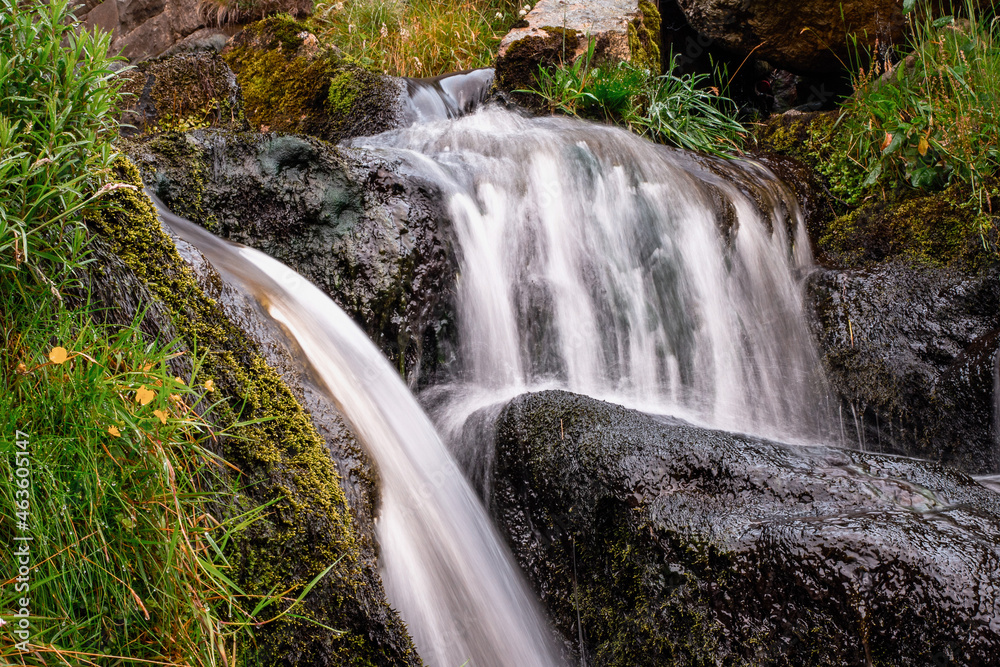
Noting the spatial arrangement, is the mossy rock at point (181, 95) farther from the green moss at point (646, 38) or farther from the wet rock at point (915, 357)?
the wet rock at point (915, 357)

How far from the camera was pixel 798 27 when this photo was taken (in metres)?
5.82

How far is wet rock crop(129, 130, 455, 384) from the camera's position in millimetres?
3369

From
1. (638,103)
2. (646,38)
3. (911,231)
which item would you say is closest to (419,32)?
(646,38)

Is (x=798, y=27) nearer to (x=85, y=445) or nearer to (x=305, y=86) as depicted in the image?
(x=305, y=86)

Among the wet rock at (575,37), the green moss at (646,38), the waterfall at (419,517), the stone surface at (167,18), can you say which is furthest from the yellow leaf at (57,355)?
the stone surface at (167,18)

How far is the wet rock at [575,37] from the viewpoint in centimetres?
605

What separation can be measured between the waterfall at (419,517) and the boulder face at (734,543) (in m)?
0.16

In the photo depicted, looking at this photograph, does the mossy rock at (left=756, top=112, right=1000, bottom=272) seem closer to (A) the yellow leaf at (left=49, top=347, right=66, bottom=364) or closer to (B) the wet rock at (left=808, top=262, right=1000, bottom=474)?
(B) the wet rock at (left=808, top=262, right=1000, bottom=474)

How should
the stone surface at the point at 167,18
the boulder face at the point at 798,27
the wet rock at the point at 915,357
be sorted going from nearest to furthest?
the wet rock at the point at 915,357 < the boulder face at the point at 798,27 < the stone surface at the point at 167,18

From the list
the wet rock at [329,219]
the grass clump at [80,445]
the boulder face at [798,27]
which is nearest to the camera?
the grass clump at [80,445]

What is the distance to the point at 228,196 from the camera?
344cm

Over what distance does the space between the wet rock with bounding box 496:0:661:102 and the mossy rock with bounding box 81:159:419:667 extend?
182 inches

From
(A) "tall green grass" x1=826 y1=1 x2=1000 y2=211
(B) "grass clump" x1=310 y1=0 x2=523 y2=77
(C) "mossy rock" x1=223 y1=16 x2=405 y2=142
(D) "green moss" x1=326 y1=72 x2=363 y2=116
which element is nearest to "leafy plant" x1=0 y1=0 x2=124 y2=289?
(C) "mossy rock" x1=223 y1=16 x2=405 y2=142

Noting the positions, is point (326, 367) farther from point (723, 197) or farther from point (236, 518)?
point (723, 197)
